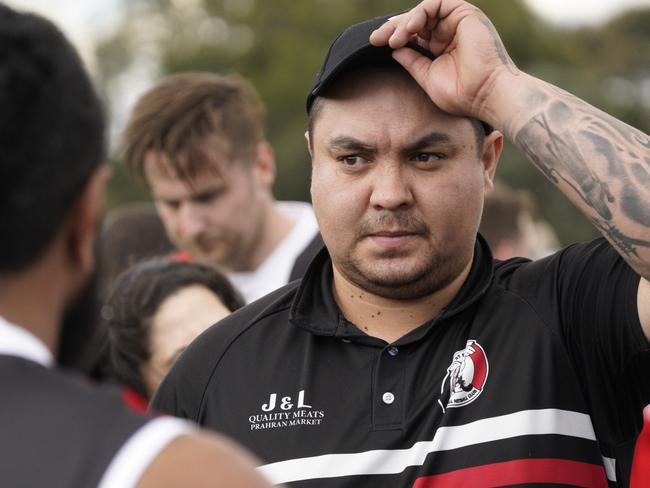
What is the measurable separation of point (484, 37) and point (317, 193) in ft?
2.08

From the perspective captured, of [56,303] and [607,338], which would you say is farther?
[607,338]

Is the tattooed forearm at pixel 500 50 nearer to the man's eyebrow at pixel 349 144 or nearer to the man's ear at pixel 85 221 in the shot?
the man's eyebrow at pixel 349 144

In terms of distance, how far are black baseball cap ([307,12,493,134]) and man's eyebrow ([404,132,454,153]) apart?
223mm

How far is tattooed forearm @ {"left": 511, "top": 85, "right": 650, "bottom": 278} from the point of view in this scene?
105 inches

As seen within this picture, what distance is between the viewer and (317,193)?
3.07m

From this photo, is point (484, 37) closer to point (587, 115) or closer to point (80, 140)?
point (587, 115)

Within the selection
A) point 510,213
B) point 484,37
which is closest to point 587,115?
point 484,37

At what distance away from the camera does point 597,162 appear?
2756mm

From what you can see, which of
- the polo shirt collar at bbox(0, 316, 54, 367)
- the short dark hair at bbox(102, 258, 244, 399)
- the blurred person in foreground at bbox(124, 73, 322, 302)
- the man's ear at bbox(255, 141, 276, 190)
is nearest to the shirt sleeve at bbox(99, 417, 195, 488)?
the polo shirt collar at bbox(0, 316, 54, 367)

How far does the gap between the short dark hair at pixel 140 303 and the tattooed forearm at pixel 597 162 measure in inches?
63.6

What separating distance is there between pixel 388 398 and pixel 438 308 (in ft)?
1.19

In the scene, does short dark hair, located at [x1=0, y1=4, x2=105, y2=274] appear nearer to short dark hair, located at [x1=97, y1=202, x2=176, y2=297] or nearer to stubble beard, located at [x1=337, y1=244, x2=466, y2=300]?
stubble beard, located at [x1=337, y1=244, x2=466, y2=300]

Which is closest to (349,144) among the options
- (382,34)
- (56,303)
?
(382,34)

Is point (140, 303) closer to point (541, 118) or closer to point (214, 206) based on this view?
point (214, 206)
